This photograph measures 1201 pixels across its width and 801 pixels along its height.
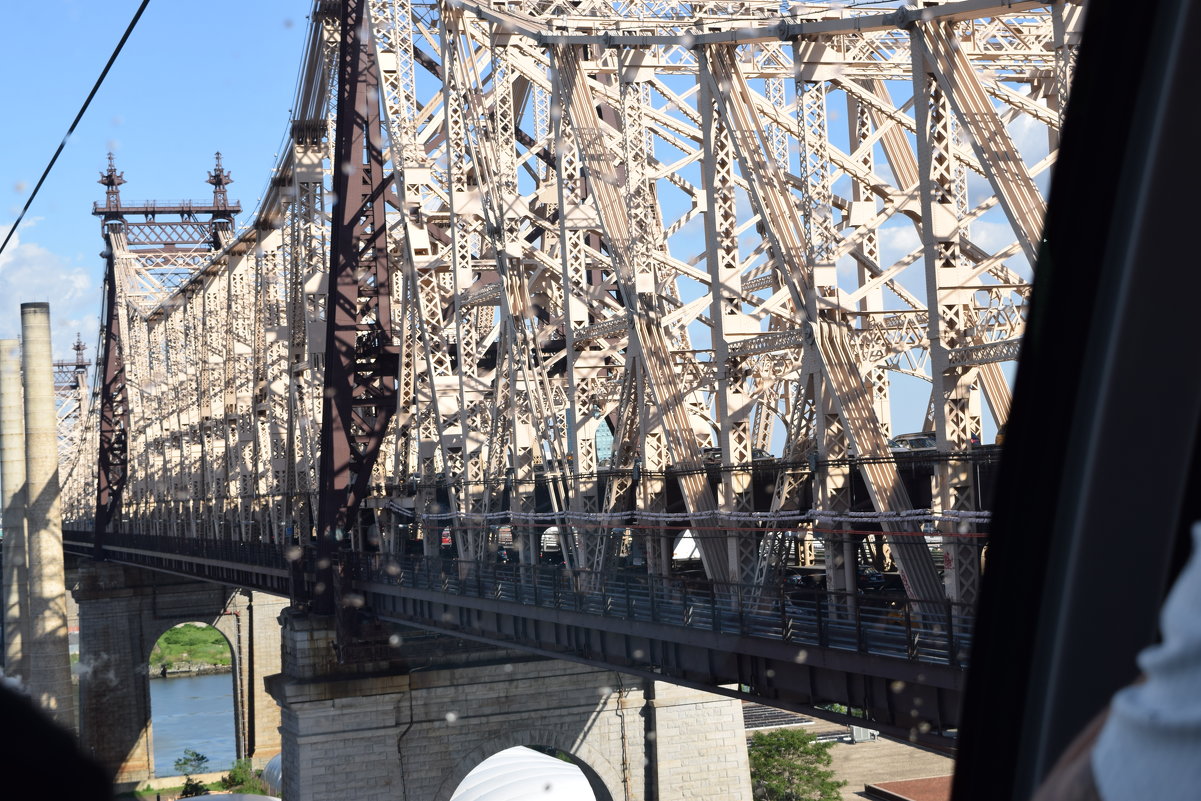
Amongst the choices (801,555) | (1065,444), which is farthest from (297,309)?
(1065,444)

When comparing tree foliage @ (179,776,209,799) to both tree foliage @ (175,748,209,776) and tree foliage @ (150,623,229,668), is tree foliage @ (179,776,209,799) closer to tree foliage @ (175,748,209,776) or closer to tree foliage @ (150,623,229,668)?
tree foliage @ (175,748,209,776)

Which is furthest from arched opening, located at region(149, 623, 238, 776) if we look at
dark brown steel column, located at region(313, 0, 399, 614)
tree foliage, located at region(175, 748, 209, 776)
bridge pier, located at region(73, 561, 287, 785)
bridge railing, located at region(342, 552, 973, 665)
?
bridge railing, located at region(342, 552, 973, 665)

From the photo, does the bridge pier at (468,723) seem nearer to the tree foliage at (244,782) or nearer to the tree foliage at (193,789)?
the tree foliage at (244,782)

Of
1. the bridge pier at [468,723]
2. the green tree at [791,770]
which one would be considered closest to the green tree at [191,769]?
the green tree at [791,770]

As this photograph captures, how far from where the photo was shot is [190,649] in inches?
5448

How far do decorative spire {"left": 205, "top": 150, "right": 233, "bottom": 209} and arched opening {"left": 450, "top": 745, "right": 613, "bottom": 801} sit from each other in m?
70.1

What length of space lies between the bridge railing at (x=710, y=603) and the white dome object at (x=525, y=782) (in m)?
9.34

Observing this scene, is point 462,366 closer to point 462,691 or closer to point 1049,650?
point 462,691

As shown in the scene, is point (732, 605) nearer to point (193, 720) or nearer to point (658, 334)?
point (658, 334)

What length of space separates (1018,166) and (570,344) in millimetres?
13617

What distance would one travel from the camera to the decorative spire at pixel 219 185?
107m

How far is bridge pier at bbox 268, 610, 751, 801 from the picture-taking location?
35281mm

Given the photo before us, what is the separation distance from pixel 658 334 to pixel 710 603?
7597mm

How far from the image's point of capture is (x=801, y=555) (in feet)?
92.0
